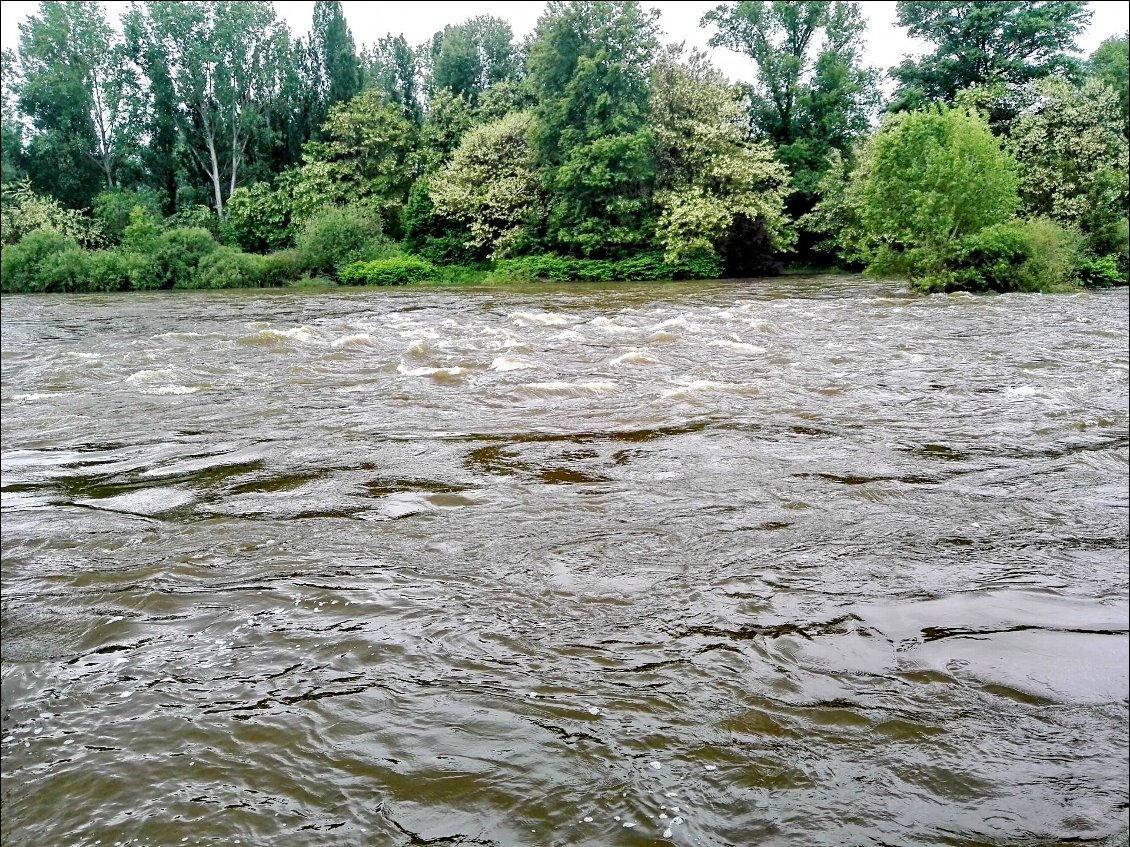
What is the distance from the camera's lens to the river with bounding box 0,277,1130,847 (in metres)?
1.71

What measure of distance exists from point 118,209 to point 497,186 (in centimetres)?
1454

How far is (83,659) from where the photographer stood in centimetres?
229

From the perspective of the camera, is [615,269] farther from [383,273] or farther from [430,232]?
[430,232]

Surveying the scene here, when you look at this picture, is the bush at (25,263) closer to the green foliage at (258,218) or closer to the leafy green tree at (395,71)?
the green foliage at (258,218)

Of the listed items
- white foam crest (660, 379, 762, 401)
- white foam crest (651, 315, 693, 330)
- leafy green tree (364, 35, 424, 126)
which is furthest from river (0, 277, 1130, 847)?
leafy green tree (364, 35, 424, 126)

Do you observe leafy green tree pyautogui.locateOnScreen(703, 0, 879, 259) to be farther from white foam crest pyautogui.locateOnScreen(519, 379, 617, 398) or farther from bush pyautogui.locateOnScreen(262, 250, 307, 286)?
white foam crest pyautogui.locateOnScreen(519, 379, 617, 398)

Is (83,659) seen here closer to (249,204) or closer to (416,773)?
(416,773)

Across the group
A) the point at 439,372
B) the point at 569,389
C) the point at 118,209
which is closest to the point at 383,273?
the point at 118,209

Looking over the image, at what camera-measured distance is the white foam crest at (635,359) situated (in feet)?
26.4

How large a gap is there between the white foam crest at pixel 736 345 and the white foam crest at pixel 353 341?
438 centimetres

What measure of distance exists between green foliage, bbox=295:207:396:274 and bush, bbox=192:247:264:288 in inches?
79.6

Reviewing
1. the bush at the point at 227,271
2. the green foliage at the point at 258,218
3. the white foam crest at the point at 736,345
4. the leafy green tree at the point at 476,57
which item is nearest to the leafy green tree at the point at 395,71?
the leafy green tree at the point at 476,57

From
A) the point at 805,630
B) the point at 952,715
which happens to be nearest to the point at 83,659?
the point at 805,630

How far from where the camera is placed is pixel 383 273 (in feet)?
89.1
